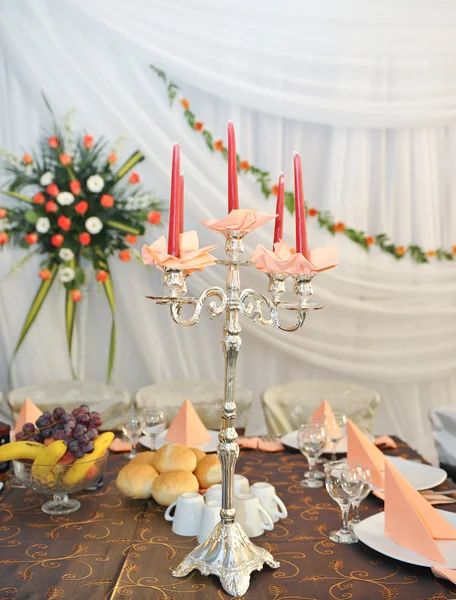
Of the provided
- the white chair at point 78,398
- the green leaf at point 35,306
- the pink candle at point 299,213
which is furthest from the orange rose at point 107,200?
the pink candle at point 299,213

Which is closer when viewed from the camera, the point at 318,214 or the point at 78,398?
the point at 78,398

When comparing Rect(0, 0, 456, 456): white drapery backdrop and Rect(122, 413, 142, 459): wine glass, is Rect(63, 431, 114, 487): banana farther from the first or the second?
Rect(0, 0, 456, 456): white drapery backdrop

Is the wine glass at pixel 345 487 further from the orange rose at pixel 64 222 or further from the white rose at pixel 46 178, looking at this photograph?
the white rose at pixel 46 178

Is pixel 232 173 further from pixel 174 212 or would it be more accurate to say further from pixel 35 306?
pixel 35 306

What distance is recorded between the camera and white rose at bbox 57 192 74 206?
3.04 meters

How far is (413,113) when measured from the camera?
135 inches

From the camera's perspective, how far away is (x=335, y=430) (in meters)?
1.90

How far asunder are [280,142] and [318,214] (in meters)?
0.43

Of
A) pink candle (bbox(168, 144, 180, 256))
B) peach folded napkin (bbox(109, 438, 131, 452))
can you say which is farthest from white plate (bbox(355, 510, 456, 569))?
peach folded napkin (bbox(109, 438, 131, 452))

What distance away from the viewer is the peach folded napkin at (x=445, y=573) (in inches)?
47.6

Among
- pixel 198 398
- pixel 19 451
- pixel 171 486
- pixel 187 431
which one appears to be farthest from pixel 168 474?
pixel 198 398

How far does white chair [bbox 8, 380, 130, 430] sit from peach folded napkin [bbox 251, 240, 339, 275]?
1510 mm

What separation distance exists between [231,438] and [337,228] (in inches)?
93.8

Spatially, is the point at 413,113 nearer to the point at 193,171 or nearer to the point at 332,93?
the point at 332,93
